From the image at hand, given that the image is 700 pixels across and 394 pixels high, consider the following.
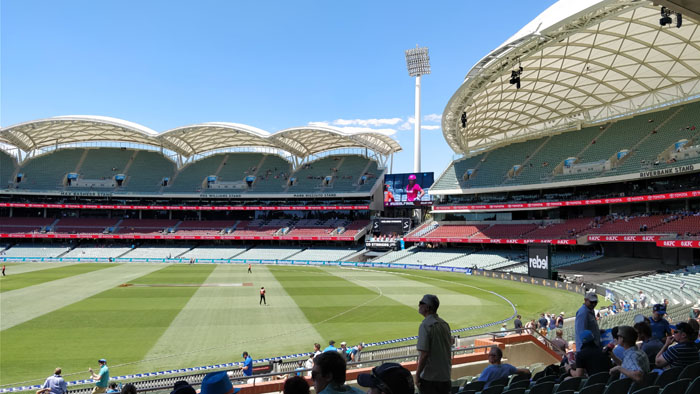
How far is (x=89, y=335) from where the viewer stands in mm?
19156

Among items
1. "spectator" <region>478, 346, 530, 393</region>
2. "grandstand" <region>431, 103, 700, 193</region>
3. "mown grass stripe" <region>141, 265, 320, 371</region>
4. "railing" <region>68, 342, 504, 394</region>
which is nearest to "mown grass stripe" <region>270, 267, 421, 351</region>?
"mown grass stripe" <region>141, 265, 320, 371</region>

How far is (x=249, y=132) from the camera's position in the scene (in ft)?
211

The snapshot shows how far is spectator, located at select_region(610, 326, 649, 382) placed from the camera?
5.64 m

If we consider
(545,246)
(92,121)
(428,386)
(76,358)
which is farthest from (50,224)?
(428,386)

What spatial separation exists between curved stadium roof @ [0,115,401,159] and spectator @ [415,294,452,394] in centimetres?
5939

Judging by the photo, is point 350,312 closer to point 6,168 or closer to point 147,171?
point 147,171

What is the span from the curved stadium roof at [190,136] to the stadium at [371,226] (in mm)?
551

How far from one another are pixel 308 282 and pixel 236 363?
24.8 metres

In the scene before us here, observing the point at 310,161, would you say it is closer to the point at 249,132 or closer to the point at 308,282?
the point at 249,132

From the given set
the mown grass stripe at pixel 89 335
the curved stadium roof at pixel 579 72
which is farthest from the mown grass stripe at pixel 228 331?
the curved stadium roof at pixel 579 72

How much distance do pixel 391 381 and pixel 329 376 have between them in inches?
17.5

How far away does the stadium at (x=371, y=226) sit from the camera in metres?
18.0

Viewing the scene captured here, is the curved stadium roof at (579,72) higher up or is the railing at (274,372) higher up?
the curved stadium roof at (579,72)

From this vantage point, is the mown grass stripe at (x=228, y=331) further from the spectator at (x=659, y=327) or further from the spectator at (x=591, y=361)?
the spectator at (x=591, y=361)
